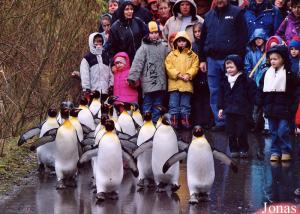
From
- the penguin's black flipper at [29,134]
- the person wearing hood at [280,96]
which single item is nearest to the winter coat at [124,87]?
the penguin's black flipper at [29,134]

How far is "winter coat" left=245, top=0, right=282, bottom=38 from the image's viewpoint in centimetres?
1549

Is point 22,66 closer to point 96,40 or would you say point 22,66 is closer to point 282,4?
point 96,40

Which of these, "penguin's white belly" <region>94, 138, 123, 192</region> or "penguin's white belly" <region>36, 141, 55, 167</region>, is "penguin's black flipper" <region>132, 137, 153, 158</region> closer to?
"penguin's white belly" <region>94, 138, 123, 192</region>

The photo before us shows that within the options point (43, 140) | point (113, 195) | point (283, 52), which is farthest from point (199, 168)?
point (283, 52)

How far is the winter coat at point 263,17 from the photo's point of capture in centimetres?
1549

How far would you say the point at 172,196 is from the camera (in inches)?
397

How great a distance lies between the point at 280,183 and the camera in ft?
35.3

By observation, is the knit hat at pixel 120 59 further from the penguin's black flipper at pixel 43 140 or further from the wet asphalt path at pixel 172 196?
the penguin's black flipper at pixel 43 140

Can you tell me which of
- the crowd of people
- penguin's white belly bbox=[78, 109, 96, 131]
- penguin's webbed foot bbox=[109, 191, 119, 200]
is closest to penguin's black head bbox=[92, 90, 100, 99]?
the crowd of people

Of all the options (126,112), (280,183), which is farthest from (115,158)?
(126,112)

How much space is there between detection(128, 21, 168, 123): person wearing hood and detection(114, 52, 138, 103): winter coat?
0.24m

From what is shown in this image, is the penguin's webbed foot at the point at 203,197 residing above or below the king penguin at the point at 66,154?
below

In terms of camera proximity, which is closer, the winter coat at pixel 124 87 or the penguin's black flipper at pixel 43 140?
the penguin's black flipper at pixel 43 140

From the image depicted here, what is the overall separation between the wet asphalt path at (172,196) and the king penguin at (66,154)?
0.55ft
